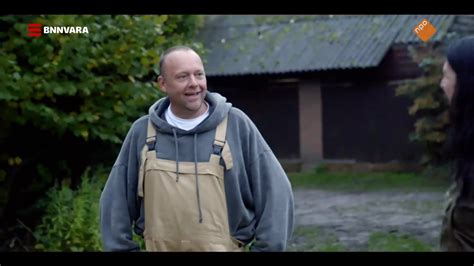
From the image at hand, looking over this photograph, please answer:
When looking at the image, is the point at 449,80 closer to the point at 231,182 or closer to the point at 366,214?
the point at 231,182

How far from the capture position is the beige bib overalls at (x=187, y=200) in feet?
9.70

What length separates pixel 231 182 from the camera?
2947 mm

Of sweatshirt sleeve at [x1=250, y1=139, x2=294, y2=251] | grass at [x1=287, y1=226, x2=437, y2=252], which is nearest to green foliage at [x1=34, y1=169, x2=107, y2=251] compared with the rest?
grass at [x1=287, y1=226, x2=437, y2=252]

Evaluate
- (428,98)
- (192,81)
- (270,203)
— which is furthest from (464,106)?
(428,98)

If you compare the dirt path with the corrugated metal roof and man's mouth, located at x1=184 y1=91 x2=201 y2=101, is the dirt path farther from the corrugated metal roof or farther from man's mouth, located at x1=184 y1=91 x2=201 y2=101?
man's mouth, located at x1=184 y1=91 x2=201 y2=101

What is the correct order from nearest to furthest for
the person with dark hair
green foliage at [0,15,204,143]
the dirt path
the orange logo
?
1. the person with dark hair
2. the orange logo
3. green foliage at [0,15,204,143]
4. the dirt path

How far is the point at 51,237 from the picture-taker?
5.37 metres

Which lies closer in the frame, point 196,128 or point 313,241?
point 196,128

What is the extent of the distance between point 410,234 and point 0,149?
2.88m

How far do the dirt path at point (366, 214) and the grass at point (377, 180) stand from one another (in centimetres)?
6

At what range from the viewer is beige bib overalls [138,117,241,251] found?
2957 millimetres

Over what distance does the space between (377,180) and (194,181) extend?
405 centimetres

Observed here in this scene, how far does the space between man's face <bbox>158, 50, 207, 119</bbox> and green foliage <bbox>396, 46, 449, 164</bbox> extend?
4.85 meters
